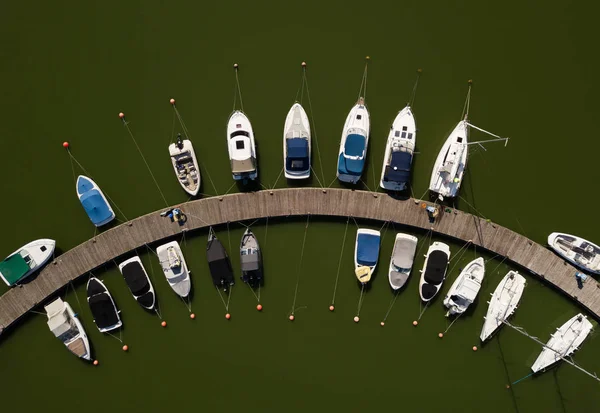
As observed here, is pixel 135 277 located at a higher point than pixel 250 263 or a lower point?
lower

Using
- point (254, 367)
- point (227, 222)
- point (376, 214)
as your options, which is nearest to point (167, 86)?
point (227, 222)

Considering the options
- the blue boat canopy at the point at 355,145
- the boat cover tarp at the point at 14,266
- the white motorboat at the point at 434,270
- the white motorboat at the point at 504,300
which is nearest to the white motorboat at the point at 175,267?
the boat cover tarp at the point at 14,266

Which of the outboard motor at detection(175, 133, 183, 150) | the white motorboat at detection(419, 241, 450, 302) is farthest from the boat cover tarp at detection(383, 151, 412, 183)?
the outboard motor at detection(175, 133, 183, 150)

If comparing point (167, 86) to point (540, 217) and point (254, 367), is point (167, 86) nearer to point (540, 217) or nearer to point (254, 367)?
point (254, 367)

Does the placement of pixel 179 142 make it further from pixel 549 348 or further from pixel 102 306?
pixel 549 348

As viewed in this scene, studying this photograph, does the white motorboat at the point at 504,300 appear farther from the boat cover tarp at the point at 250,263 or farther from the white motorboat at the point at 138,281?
the white motorboat at the point at 138,281

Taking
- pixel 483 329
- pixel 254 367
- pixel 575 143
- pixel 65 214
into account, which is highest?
pixel 575 143

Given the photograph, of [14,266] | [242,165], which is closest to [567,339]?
[242,165]
